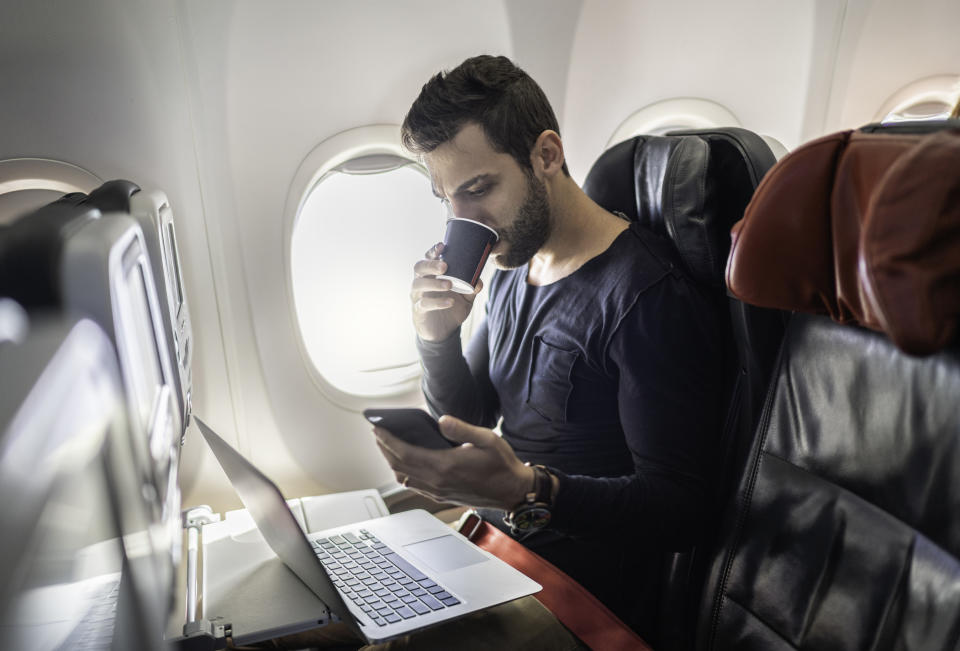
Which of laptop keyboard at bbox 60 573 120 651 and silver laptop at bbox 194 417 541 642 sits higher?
laptop keyboard at bbox 60 573 120 651

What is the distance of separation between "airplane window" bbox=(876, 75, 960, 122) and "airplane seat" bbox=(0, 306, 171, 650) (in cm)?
379

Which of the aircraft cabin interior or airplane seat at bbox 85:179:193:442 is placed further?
airplane seat at bbox 85:179:193:442

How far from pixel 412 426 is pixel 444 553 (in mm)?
359

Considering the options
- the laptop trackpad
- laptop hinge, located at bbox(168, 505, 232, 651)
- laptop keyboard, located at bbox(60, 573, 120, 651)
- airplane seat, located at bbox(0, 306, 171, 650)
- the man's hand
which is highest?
airplane seat, located at bbox(0, 306, 171, 650)

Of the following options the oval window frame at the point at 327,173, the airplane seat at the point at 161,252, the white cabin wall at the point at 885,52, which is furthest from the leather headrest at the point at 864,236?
the white cabin wall at the point at 885,52

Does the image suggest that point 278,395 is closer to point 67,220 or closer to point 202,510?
point 202,510

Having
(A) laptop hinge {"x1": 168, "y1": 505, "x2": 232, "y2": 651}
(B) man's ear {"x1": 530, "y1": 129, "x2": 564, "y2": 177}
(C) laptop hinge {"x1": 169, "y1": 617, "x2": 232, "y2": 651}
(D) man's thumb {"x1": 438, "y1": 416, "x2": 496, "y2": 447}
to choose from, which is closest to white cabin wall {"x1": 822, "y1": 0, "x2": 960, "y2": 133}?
(B) man's ear {"x1": 530, "y1": 129, "x2": 564, "y2": 177}

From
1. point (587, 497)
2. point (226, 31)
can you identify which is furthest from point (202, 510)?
point (226, 31)

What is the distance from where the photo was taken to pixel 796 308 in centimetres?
97

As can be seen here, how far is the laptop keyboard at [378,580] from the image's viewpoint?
1167mm

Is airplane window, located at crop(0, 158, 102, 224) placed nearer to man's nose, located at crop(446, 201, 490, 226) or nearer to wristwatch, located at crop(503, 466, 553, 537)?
man's nose, located at crop(446, 201, 490, 226)

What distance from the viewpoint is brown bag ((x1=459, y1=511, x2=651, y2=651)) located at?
123 centimetres

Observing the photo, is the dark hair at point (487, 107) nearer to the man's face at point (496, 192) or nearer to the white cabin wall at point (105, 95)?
the man's face at point (496, 192)

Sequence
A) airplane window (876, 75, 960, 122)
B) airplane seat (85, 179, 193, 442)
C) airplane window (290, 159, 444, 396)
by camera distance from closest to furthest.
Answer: airplane seat (85, 179, 193, 442), airplane window (290, 159, 444, 396), airplane window (876, 75, 960, 122)
